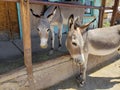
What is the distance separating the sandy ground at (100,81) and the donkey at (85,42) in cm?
20

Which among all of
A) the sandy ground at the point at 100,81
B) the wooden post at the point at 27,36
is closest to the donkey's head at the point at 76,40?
the sandy ground at the point at 100,81

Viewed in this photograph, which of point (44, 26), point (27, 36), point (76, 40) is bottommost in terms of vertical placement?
point (76, 40)

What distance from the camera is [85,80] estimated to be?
4652 millimetres

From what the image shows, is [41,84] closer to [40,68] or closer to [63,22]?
[40,68]

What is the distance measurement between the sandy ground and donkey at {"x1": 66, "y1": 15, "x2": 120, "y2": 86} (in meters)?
0.20

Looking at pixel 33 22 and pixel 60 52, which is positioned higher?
pixel 33 22

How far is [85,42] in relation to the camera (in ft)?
14.2

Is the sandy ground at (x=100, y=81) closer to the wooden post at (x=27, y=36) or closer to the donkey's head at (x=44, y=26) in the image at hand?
the wooden post at (x=27, y=36)

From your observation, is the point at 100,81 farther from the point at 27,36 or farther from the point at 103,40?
the point at 27,36

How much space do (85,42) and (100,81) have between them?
110cm

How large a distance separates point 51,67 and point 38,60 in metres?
0.43

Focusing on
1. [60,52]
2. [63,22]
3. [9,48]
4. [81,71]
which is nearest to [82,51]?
[81,71]

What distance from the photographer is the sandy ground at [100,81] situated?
4481 millimetres

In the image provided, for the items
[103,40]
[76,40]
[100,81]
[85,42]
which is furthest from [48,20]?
[100,81]
